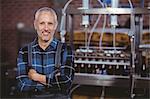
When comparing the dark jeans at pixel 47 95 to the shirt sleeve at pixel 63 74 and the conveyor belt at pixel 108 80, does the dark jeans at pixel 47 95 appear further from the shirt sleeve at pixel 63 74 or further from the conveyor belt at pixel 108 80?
the conveyor belt at pixel 108 80

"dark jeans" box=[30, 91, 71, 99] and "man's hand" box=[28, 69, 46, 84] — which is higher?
"man's hand" box=[28, 69, 46, 84]

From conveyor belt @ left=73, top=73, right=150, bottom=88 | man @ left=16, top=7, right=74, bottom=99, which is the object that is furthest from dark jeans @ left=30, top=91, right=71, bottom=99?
conveyor belt @ left=73, top=73, right=150, bottom=88

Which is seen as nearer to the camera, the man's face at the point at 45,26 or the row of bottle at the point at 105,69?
the man's face at the point at 45,26

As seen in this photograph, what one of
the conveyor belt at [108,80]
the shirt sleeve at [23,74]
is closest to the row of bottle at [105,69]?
the conveyor belt at [108,80]

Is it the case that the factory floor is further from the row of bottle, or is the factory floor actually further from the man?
the man

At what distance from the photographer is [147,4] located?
1.34m

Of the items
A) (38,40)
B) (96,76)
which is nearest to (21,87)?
(38,40)

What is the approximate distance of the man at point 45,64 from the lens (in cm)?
121

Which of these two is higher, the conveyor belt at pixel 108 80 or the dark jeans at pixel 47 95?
the conveyor belt at pixel 108 80

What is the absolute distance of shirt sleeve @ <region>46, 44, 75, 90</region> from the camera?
1211 mm

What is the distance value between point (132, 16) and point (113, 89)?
351 mm

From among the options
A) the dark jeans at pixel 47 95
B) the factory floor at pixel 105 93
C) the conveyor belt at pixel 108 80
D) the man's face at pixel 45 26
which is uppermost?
the man's face at pixel 45 26

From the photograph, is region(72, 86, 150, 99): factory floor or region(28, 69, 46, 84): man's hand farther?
region(72, 86, 150, 99): factory floor

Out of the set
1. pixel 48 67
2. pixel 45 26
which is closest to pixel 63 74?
pixel 48 67
